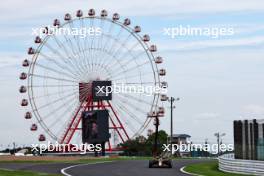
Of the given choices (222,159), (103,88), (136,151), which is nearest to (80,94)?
(103,88)

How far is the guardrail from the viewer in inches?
1406

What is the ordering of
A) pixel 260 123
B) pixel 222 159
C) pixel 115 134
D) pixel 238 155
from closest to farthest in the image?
pixel 260 123
pixel 238 155
pixel 222 159
pixel 115 134

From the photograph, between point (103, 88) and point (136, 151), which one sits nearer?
point (103, 88)

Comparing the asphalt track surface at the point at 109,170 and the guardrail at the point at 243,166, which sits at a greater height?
the guardrail at the point at 243,166

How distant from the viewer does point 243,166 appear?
3819cm

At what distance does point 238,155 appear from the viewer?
40.5 m

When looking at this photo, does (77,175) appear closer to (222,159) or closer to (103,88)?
(222,159)

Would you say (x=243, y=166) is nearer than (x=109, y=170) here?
Yes

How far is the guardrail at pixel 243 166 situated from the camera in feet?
117

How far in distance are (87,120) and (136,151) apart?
56334mm

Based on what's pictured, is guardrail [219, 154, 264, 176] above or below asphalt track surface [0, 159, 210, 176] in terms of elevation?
above

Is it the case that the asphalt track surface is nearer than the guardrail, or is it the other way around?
the guardrail

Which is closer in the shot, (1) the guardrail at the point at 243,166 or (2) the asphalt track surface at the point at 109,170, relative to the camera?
(1) the guardrail at the point at 243,166

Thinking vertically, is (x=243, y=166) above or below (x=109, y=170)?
above
